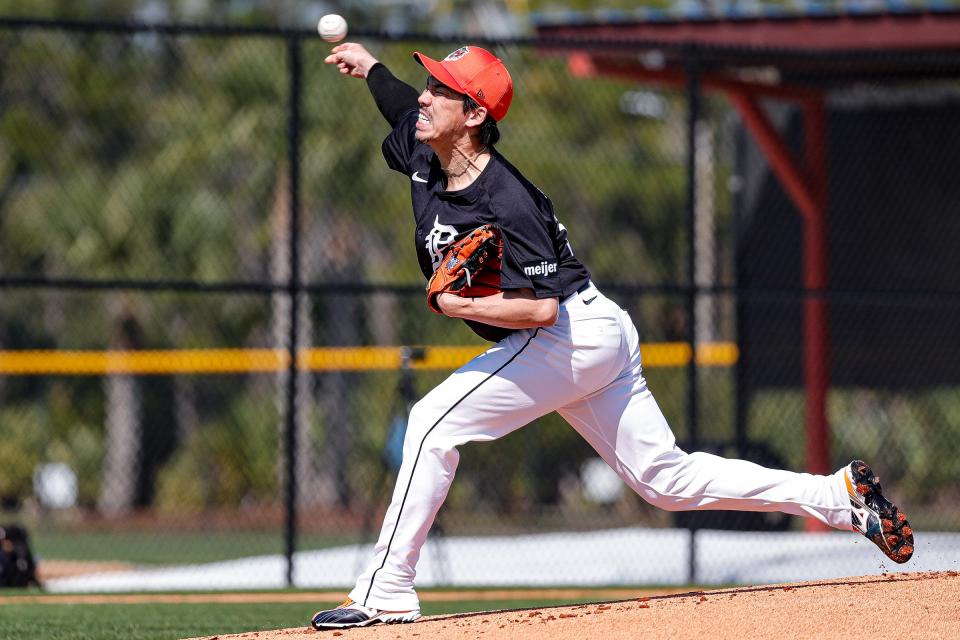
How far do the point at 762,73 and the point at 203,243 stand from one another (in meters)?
12.1

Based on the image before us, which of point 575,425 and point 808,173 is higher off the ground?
point 808,173

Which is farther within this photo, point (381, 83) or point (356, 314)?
point (356, 314)

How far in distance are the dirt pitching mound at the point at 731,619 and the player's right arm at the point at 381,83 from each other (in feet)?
6.70

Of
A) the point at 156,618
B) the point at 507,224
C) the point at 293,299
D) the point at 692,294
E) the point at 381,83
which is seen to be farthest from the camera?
the point at 692,294

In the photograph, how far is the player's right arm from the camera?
6180 mm

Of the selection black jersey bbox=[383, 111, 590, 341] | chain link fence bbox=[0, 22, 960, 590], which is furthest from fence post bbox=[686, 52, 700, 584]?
black jersey bbox=[383, 111, 590, 341]

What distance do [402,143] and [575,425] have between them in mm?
1287

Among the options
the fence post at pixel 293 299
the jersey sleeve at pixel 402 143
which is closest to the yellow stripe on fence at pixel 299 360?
the fence post at pixel 293 299

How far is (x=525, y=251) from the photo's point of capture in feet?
17.7

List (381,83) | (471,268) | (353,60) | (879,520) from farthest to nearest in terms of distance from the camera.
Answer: (353,60), (381,83), (879,520), (471,268)

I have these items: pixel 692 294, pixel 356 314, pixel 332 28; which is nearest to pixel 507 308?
pixel 332 28

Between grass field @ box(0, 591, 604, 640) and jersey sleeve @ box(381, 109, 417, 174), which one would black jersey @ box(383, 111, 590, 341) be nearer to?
jersey sleeve @ box(381, 109, 417, 174)

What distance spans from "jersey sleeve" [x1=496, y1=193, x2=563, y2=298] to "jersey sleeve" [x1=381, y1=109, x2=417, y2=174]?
663 mm

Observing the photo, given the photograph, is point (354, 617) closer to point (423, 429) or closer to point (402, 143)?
point (423, 429)
